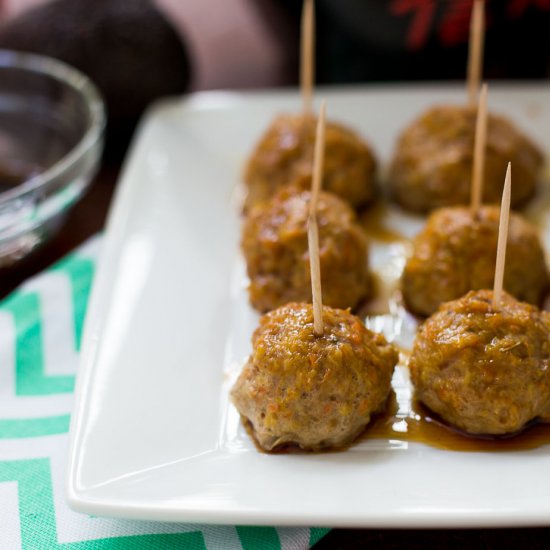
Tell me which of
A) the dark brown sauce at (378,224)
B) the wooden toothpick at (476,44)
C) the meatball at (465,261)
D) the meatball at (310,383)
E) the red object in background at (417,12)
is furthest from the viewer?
the red object in background at (417,12)

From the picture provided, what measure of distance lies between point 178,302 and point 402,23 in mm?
1661

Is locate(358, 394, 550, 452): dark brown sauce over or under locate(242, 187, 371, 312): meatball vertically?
under

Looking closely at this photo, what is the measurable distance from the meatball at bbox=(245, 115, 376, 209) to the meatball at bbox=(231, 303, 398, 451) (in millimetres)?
1016

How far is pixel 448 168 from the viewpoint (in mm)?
3344

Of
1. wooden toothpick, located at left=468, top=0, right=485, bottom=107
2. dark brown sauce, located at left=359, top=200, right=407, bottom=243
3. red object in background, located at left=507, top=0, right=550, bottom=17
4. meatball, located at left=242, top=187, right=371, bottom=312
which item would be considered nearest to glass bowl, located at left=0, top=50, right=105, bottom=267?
meatball, located at left=242, top=187, right=371, bottom=312

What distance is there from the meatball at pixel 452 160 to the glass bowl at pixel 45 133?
1261mm

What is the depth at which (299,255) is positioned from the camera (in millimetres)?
2889

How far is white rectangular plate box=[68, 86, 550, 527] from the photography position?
2.18m

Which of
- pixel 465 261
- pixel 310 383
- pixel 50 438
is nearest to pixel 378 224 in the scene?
pixel 465 261

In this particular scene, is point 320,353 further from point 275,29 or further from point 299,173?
point 275,29

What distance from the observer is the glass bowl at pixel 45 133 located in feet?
10.9

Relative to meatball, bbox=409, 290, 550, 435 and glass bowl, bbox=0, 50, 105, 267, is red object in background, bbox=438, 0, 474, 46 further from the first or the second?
meatball, bbox=409, 290, 550, 435

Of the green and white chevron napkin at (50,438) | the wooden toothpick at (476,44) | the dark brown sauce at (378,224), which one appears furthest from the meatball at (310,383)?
the wooden toothpick at (476,44)

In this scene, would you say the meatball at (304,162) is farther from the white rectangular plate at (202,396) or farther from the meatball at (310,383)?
the meatball at (310,383)
